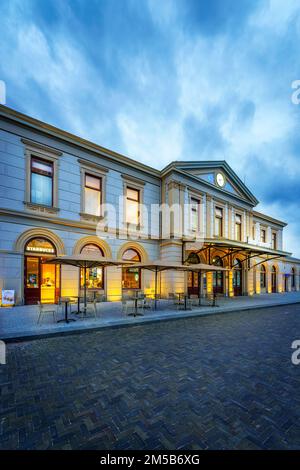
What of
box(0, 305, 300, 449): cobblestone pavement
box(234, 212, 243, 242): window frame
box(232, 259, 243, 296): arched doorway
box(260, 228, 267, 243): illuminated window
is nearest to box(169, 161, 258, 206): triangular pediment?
box(234, 212, 243, 242): window frame

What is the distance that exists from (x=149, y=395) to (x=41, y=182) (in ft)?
40.7

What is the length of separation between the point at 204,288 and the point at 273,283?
1433 centimetres

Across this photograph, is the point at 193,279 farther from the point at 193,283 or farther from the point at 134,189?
the point at 134,189

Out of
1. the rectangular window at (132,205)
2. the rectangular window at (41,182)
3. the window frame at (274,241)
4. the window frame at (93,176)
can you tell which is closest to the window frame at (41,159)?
the rectangular window at (41,182)

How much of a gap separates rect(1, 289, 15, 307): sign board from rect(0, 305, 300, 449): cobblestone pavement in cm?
563

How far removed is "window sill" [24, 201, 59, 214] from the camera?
11.7 meters

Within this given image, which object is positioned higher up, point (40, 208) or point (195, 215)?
point (195, 215)

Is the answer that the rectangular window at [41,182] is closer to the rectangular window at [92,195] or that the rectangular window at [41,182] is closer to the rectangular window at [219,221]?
the rectangular window at [92,195]

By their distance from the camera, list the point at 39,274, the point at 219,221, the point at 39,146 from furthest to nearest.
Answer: the point at 219,221, the point at 39,146, the point at 39,274

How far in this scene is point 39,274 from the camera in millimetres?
11898

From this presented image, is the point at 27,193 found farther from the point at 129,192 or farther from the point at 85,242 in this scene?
the point at 129,192

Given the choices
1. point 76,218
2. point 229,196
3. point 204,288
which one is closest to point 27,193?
point 76,218

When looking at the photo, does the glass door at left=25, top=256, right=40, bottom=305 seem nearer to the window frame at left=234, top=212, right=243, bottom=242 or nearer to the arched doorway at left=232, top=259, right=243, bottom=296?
the arched doorway at left=232, top=259, right=243, bottom=296

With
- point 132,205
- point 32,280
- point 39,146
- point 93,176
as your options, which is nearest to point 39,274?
point 32,280
